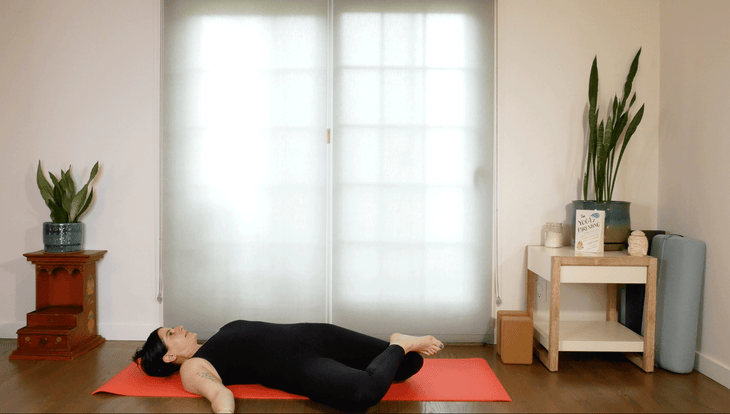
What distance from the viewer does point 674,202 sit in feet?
9.89

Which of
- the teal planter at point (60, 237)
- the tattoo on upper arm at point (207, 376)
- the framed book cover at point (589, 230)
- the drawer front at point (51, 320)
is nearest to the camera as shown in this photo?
the tattoo on upper arm at point (207, 376)

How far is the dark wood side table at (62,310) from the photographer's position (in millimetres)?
2879

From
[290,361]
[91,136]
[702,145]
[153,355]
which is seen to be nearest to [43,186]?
[91,136]

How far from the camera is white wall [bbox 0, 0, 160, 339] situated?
328 cm

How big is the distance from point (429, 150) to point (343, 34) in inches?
38.6

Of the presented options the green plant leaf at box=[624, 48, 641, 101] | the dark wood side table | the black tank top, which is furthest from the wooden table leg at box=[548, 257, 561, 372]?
the dark wood side table

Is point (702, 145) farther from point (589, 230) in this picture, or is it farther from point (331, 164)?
point (331, 164)

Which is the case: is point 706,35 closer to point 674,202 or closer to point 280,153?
point 674,202

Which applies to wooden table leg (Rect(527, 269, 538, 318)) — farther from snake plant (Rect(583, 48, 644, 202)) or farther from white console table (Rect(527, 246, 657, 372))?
snake plant (Rect(583, 48, 644, 202))

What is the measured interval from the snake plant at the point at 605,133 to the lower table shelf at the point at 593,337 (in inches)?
31.7

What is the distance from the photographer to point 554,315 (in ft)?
8.81

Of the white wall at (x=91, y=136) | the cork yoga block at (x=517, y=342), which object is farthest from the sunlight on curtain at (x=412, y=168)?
the white wall at (x=91, y=136)

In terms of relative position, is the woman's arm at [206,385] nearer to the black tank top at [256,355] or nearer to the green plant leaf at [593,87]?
the black tank top at [256,355]

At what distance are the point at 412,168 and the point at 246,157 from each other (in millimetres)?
1133
